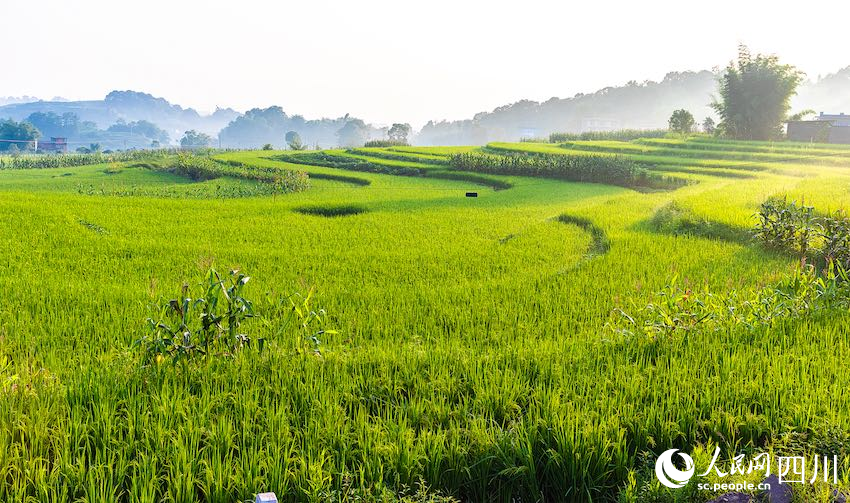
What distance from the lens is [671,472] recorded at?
2.77 meters

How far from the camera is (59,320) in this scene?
514cm

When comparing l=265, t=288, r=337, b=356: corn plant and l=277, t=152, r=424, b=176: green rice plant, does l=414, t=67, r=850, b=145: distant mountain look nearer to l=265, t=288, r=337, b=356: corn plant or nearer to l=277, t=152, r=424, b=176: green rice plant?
l=277, t=152, r=424, b=176: green rice plant

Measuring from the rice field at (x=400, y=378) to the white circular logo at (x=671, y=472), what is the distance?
66 millimetres

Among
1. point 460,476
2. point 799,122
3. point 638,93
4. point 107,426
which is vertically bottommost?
point 460,476

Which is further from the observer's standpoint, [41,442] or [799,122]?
[799,122]

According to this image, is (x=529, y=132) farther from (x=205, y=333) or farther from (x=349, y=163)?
(x=205, y=333)

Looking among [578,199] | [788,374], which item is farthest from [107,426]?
[578,199]

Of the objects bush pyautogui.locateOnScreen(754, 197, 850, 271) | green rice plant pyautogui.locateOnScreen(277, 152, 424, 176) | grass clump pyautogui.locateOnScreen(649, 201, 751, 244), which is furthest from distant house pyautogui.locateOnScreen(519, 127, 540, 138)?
bush pyautogui.locateOnScreen(754, 197, 850, 271)

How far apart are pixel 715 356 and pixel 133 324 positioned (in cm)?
446

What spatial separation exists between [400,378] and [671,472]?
1.68m

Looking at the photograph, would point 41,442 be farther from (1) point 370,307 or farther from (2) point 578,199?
(2) point 578,199

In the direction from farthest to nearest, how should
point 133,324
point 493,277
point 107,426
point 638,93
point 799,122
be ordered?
point 638,93
point 799,122
point 493,277
point 133,324
point 107,426

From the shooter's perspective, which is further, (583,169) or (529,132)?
(529,132)

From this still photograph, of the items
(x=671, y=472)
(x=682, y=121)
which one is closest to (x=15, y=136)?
(x=682, y=121)
